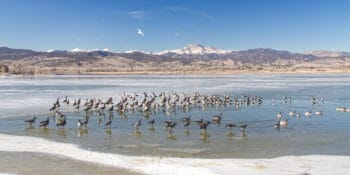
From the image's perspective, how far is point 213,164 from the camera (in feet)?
51.3

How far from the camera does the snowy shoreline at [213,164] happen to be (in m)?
14.7

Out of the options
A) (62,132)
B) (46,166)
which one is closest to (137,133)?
(62,132)

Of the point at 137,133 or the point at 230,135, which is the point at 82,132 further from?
the point at 230,135

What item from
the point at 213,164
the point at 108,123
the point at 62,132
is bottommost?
the point at 62,132

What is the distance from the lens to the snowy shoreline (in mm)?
14672

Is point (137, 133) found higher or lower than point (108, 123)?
lower

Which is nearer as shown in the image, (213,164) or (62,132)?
(213,164)

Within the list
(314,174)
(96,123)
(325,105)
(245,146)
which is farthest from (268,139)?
(325,105)

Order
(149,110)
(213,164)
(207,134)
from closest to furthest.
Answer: (213,164) < (207,134) < (149,110)

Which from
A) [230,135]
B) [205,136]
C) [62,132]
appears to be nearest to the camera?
[205,136]

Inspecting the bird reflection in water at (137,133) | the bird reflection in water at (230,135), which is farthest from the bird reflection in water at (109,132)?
the bird reflection in water at (230,135)

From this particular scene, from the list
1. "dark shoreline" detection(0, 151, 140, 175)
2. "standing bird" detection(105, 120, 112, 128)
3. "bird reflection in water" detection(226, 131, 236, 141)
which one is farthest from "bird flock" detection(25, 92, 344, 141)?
"dark shoreline" detection(0, 151, 140, 175)

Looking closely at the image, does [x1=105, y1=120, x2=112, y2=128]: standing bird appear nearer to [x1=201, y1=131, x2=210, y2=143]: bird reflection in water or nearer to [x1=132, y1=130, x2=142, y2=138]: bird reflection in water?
[x1=132, y1=130, x2=142, y2=138]: bird reflection in water

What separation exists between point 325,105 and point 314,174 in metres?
21.8
